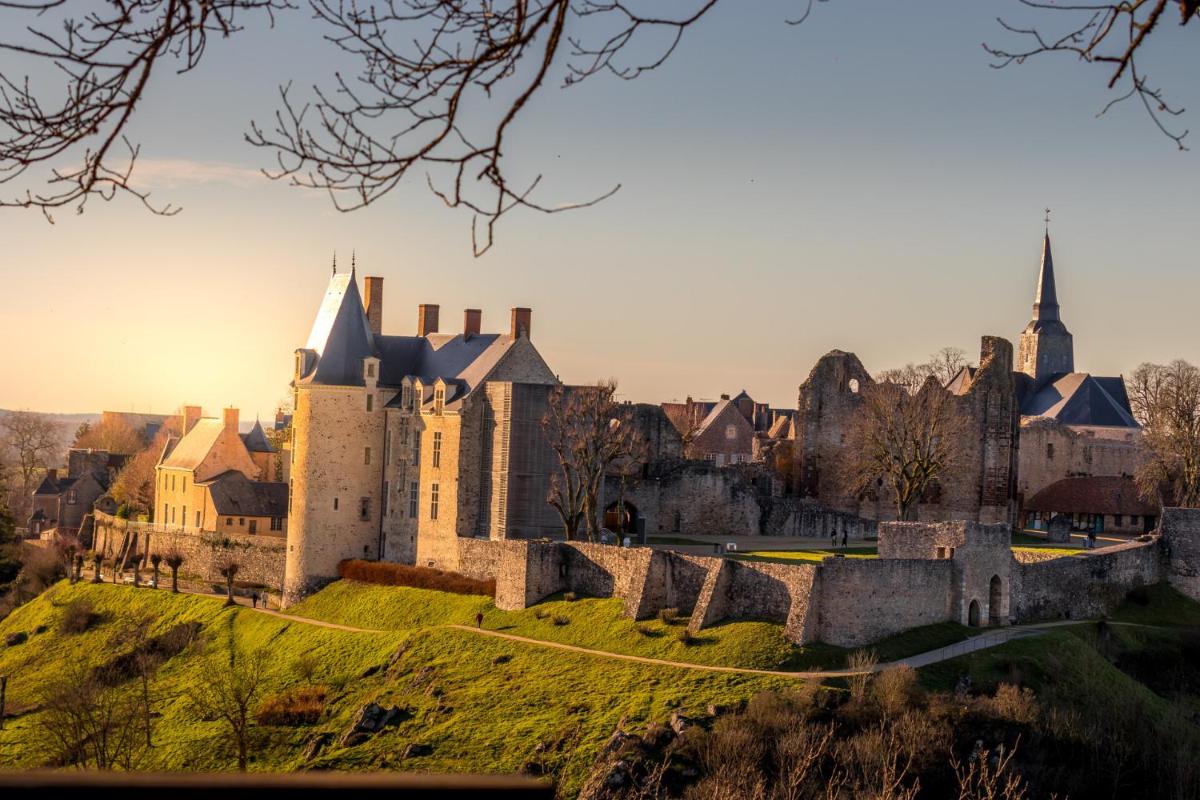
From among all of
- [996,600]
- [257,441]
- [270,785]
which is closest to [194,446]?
[257,441]

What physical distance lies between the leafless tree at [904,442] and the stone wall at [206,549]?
20.6 m

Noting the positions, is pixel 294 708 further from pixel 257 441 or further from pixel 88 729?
pixel 257 441

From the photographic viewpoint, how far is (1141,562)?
4466 centimetres

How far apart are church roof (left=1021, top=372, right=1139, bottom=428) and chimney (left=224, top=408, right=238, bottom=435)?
33.8m

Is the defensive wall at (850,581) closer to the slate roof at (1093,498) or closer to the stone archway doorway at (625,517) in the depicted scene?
the stone archway doorway at (625,517)

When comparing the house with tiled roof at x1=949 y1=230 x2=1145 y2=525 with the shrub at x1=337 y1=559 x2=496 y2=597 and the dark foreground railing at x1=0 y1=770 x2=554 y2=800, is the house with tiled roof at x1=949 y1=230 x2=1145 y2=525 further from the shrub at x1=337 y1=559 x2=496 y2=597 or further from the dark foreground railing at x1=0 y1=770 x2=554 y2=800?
the dark foreground railing at x1=0 y1=770 x2=554 y2=800

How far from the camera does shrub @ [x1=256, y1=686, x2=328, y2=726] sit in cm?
3728

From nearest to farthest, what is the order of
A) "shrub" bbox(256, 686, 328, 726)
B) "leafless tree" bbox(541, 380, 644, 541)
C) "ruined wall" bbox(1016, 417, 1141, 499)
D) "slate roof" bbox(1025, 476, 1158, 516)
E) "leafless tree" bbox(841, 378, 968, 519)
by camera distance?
"shrub" bbox(256, 686, 328, 726) < "leafless tree" bbox(541, 380, 644, 541) < "leafless tree" bbox(841, 378, 968, 519) < "slate roof" bbox(1025, 476, 1158, 516) < "ruined wall" bbox(1016, 417, 1141, 499)

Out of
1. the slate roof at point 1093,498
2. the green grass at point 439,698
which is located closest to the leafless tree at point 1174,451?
the slate roof at point 1093,498

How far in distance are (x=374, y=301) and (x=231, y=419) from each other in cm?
1358

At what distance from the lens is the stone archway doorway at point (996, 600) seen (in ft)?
128

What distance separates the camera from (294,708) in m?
37.6

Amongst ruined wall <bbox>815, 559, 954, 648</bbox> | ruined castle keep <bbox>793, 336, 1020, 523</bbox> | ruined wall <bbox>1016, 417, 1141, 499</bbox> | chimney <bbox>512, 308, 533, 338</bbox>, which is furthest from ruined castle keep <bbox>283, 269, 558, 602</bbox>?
ruined wall <bbox>1016, 417, 1141, 499</bbox>

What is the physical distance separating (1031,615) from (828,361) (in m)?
A: 19.0
